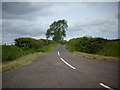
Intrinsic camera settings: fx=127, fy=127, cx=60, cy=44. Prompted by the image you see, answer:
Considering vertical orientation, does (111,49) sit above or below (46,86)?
above

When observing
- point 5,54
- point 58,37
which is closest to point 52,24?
point 58,37

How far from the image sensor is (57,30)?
94125 mm

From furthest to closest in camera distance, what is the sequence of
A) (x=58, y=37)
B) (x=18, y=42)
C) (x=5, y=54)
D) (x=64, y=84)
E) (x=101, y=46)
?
(x=58, y=37) → (x=18, y=42) → (x=101, y=46) → (x=5, y=54) → (x=64, y=84)

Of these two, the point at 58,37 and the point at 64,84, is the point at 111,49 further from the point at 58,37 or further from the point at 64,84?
the point at 58,37

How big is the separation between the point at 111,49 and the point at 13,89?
43.7 ft

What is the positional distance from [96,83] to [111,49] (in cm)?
1093

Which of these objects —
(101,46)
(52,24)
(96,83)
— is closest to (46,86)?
(96,83)

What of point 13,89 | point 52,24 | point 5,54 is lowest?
point 13,89

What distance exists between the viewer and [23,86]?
570cm

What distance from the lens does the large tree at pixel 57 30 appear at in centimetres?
9369

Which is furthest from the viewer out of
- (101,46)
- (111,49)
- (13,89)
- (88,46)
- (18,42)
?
(18,42)

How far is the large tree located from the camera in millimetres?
93688

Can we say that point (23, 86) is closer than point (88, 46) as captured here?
Yes

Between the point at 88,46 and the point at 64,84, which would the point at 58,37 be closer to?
the point at 88,46
